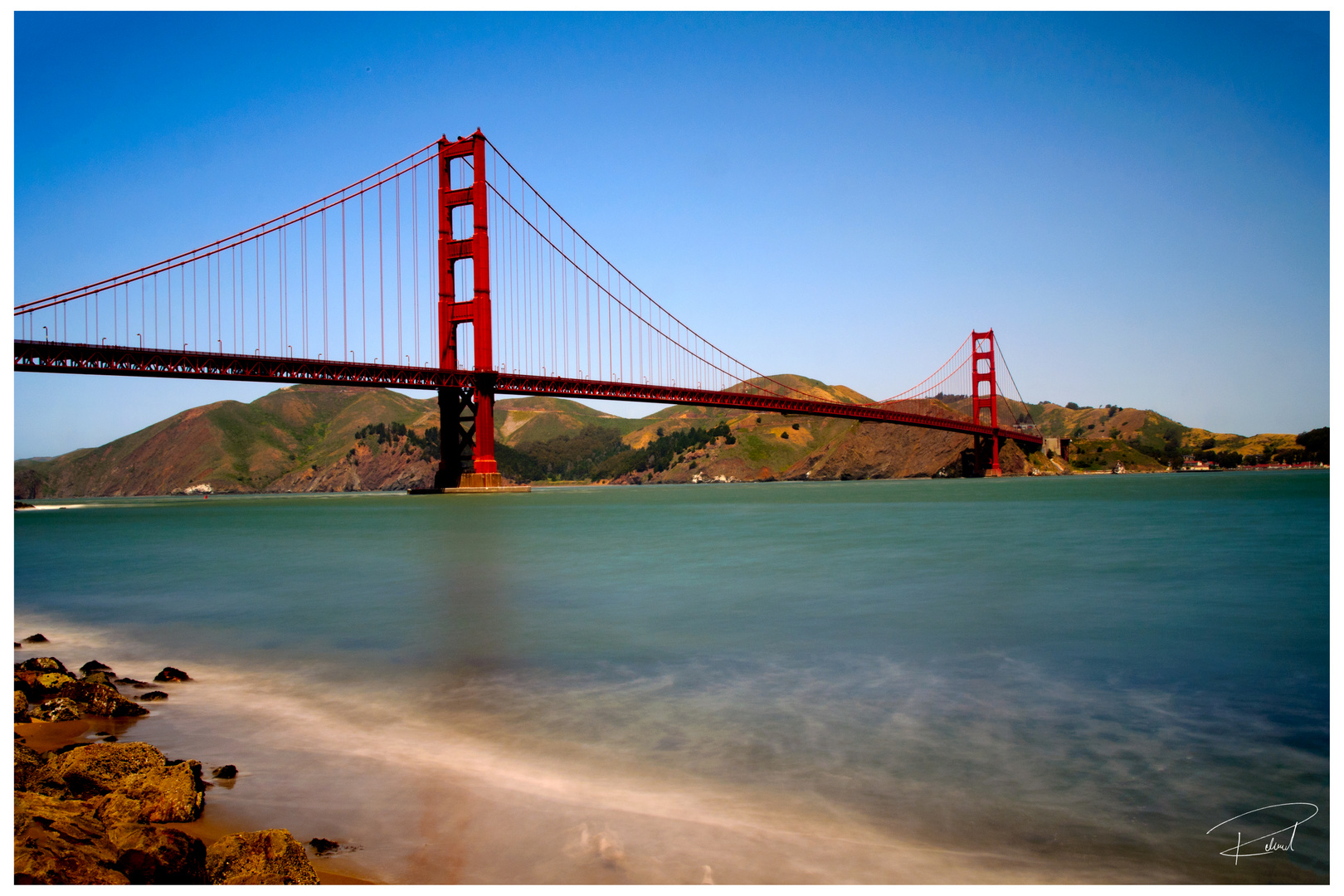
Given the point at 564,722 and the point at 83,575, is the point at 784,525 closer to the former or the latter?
the point at 83,575

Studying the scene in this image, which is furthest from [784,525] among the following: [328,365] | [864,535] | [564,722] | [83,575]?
[328,365]

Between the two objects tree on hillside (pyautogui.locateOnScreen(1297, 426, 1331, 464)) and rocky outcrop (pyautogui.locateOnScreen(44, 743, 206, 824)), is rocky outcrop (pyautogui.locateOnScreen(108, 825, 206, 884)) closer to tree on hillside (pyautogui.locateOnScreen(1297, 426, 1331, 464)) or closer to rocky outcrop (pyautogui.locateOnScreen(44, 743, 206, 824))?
rocky outcrop (pyautogui.locateOnScreen(44, 743, 206, 824))

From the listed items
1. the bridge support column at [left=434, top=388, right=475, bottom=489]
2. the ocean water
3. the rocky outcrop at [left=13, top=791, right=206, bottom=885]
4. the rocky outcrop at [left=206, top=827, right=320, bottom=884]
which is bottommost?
the ocean water

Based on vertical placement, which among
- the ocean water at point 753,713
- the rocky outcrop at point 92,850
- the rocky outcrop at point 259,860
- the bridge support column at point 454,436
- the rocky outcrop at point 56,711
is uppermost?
the bridge support column at point 454,436

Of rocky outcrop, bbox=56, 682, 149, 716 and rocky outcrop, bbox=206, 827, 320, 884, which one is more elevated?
rocky outcrop, bbox=206, 827, 320, 884

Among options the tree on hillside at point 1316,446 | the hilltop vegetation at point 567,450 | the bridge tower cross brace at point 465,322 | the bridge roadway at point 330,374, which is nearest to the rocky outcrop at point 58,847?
the bridge roadway at point 330,374
